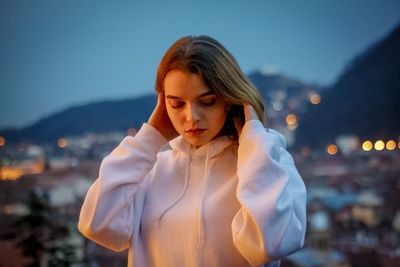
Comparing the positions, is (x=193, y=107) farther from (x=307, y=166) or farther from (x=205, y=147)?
(x=307, y=166)

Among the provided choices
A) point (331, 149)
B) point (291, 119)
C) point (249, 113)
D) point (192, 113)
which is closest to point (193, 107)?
point (192, 113)

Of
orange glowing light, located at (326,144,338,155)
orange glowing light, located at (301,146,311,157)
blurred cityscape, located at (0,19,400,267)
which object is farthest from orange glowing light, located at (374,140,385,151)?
orange glowing light, located at (301,146,311,157)

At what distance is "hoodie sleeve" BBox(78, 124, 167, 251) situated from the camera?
788mm

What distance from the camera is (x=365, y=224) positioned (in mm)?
1859

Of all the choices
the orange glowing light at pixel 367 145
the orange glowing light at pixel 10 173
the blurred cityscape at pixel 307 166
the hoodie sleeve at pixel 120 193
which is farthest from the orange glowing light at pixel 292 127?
the orange glowing light at pixel 10 173

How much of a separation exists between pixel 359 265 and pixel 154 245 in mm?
1394

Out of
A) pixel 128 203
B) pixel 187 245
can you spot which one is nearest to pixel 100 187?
pixel 128 203

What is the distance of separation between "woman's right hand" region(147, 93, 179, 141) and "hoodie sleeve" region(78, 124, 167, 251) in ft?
0.06

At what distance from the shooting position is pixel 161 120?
2.90 ft

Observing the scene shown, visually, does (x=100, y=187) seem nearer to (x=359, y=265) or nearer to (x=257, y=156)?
(x=257, y=156)

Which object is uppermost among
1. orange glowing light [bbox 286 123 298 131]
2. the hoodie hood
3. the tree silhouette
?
the hoodie hood

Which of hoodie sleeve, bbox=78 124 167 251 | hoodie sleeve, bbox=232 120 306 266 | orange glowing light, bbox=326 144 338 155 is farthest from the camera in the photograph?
orange glowing light, bbox=326 144 338 155

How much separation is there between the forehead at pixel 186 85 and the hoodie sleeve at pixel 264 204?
0.12 metres

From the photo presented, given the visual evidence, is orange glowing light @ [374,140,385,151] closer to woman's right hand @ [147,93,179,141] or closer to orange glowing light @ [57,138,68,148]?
woman's right hand @ [147,93,179,141]
